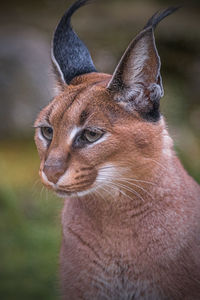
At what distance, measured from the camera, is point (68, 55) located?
3.07m

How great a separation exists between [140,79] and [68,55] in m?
0.56

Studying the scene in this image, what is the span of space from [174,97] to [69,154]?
3949 millimetres

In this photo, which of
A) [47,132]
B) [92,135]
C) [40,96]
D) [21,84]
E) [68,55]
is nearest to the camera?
[92,135]

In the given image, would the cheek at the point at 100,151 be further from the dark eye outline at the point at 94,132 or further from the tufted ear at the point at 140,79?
the tufted ear at the point at 140,79

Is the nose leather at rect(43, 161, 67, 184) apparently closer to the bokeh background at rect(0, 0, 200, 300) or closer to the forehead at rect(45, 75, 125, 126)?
the forehead at rect(45, 75, 125, 126)

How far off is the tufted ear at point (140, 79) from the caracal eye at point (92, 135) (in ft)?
0.76

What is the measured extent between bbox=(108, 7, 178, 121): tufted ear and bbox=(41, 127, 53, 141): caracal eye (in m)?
0.38

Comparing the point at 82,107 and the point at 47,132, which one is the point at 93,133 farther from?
the point at 47,132

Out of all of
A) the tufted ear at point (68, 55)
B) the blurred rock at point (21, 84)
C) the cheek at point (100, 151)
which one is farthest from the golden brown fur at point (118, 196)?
the blurred rock at point (21, 84)

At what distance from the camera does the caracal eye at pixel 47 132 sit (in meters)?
2.82

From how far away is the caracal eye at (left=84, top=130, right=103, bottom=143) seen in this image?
8.70 feet

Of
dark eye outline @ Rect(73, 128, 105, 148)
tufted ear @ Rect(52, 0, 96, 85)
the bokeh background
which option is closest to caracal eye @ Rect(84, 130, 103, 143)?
dark eye outline @ Rect(73, 128, 105, 148)

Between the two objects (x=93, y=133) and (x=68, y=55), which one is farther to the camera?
(x=68, y=55)

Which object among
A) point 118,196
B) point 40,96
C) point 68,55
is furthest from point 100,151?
point 40,96
